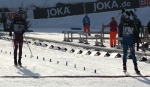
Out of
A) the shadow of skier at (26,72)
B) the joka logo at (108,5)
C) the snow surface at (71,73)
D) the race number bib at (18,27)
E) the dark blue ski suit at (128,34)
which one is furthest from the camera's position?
the joka logo at (108,5)

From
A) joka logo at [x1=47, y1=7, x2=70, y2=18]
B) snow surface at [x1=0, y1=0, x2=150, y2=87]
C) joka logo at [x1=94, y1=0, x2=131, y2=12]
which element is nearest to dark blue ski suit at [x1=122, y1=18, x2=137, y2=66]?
snow surface at [x1=0, y1=0, x2=150, y2=87]

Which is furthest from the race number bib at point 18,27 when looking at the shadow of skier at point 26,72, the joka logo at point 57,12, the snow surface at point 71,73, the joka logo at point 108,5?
the joka logo at point 57,12

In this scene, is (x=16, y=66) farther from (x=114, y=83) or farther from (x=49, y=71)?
(x=114, y=83)

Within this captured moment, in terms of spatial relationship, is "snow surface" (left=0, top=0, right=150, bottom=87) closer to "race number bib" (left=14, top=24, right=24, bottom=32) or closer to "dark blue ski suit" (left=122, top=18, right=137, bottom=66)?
"dark blue ski suit" (left=122, top=18, right=137, bottom=66)

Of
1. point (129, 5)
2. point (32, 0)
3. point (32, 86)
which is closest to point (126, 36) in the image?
point (32, 86)

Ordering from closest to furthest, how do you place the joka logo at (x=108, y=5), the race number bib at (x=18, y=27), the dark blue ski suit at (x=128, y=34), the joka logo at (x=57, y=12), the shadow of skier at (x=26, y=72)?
the shadow of skier at (x=26, y=72), the dark blue ski suit at (x=128, y=34), the race number bib at (x=18, y=27), the joka logo at (x=108, y=5), the joka logo at (x=57, y=12)

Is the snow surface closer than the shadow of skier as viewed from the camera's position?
Yes

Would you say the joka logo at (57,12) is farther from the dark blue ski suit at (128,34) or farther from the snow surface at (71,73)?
the dark blue ski suit at (128,34)

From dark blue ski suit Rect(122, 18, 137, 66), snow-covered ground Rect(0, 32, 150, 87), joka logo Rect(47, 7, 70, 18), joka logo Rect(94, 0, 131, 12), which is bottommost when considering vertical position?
snow-covered ground Rect(0, 32, 150, 87)

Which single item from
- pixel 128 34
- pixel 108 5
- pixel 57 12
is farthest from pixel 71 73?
pixel 57 12

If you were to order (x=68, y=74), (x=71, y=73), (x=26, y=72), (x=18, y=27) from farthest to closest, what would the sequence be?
(x=18, y=27)
(x=26, y=72)
(x=71, y=73)
(x=68, y=74)

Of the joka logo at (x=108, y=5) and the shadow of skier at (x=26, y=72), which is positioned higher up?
the joka logo at (x=108, y=5)

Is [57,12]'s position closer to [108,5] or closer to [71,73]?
[108,5]

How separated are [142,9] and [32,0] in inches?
473
